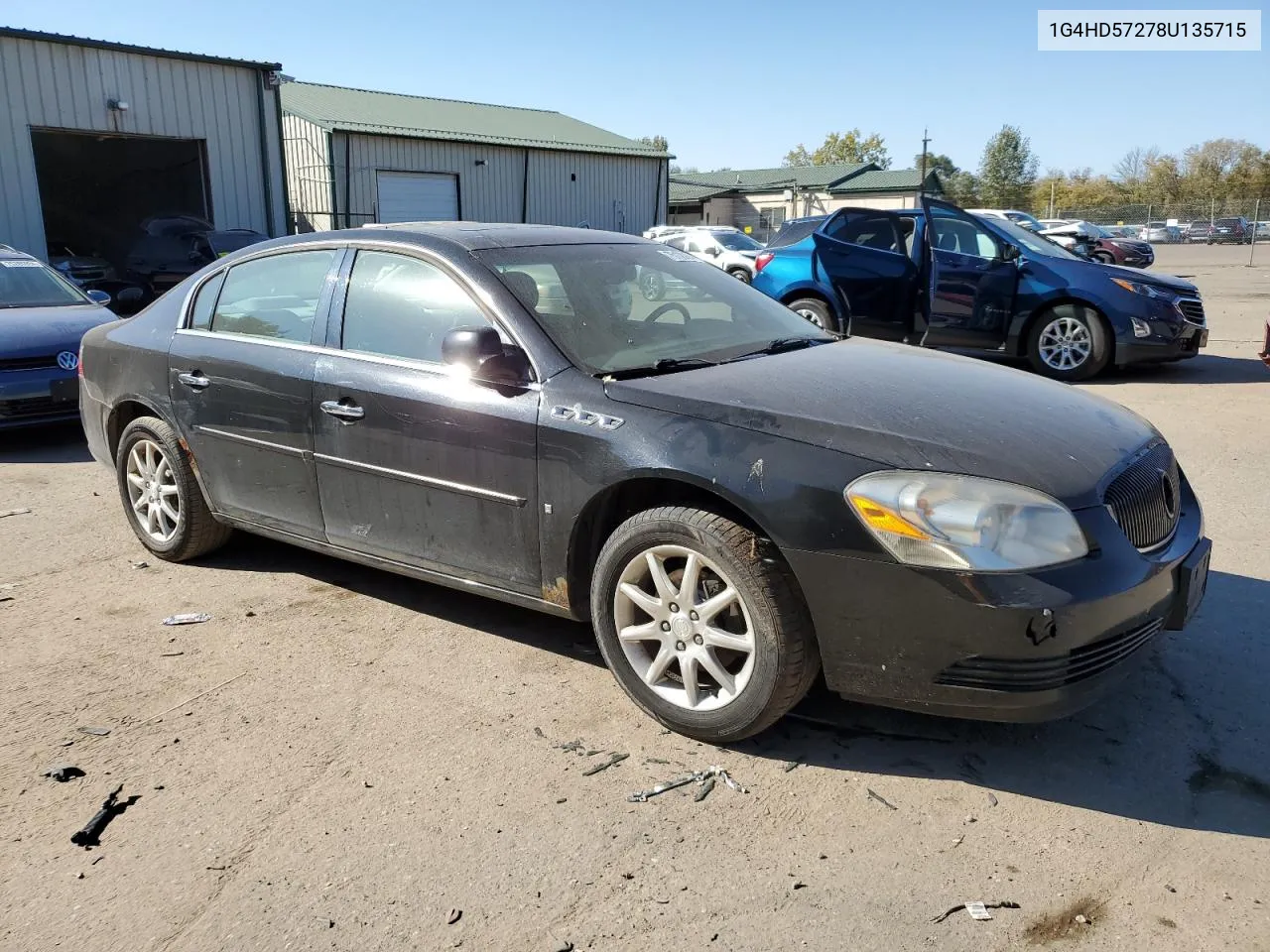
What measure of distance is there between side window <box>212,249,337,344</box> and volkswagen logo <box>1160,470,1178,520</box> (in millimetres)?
3270

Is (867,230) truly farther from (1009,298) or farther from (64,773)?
(64,773)

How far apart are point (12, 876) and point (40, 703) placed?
1.12 metres

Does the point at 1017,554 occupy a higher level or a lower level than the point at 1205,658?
higher

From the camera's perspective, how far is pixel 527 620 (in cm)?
429

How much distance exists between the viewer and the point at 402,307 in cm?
399

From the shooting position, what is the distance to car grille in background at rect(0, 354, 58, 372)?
7582 mm

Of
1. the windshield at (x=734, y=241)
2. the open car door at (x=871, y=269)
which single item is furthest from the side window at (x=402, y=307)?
the windshield at (x=734, y=241)

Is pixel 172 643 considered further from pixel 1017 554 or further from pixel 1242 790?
pixel 1242 790

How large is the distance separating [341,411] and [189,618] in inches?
47.8

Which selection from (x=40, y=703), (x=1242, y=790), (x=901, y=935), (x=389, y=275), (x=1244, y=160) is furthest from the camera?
(x=1244, y=160)

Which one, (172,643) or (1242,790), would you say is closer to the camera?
(1242,790)

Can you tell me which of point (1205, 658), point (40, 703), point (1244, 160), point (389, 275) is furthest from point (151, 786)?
point (1244, 160)

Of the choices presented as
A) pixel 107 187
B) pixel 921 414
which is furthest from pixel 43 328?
pixel 107 187

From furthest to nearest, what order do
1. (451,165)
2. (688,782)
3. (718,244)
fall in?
(451,165) < (718,244) < (688,782)
